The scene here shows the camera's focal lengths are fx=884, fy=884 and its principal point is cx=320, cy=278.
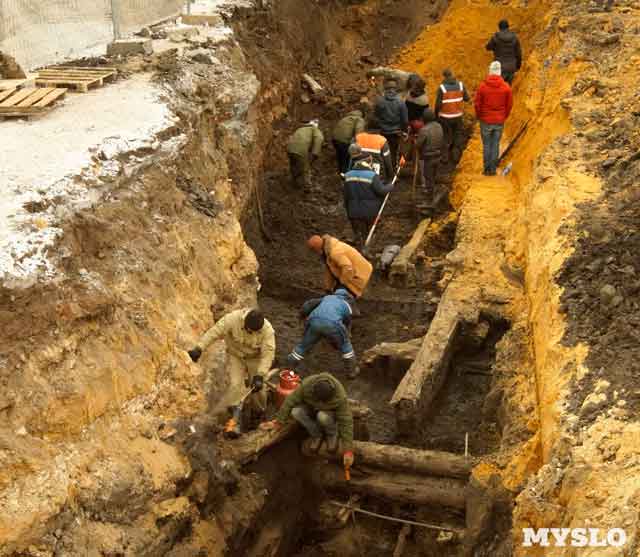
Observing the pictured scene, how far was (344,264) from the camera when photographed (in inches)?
423

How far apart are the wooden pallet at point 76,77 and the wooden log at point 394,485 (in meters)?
5.52

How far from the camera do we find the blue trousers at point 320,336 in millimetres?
9930

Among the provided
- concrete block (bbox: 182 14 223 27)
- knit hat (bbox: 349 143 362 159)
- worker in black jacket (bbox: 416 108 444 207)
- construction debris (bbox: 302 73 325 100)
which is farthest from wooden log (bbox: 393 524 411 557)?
construction debris (bbox: 302 73 325 100)

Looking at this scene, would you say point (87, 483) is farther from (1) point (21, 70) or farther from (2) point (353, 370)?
(1) point (21, 70)

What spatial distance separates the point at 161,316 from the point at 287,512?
7.95 feet

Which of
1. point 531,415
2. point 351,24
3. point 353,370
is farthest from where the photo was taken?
point 351,24

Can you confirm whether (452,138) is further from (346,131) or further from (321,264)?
(321,264)

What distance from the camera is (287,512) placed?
9.04 metres

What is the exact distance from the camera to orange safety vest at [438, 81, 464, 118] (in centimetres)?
1448

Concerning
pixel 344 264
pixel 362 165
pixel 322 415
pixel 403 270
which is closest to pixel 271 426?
pixel 322 415

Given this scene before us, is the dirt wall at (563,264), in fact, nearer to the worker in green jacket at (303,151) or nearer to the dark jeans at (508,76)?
the dark jeans at (508,76)

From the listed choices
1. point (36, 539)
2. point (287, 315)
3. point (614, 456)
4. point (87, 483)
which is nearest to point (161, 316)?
point (87, 483)

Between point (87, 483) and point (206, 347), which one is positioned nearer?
point (87, 483)

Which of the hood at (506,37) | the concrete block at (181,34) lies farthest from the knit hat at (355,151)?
the hood at (506,37)
